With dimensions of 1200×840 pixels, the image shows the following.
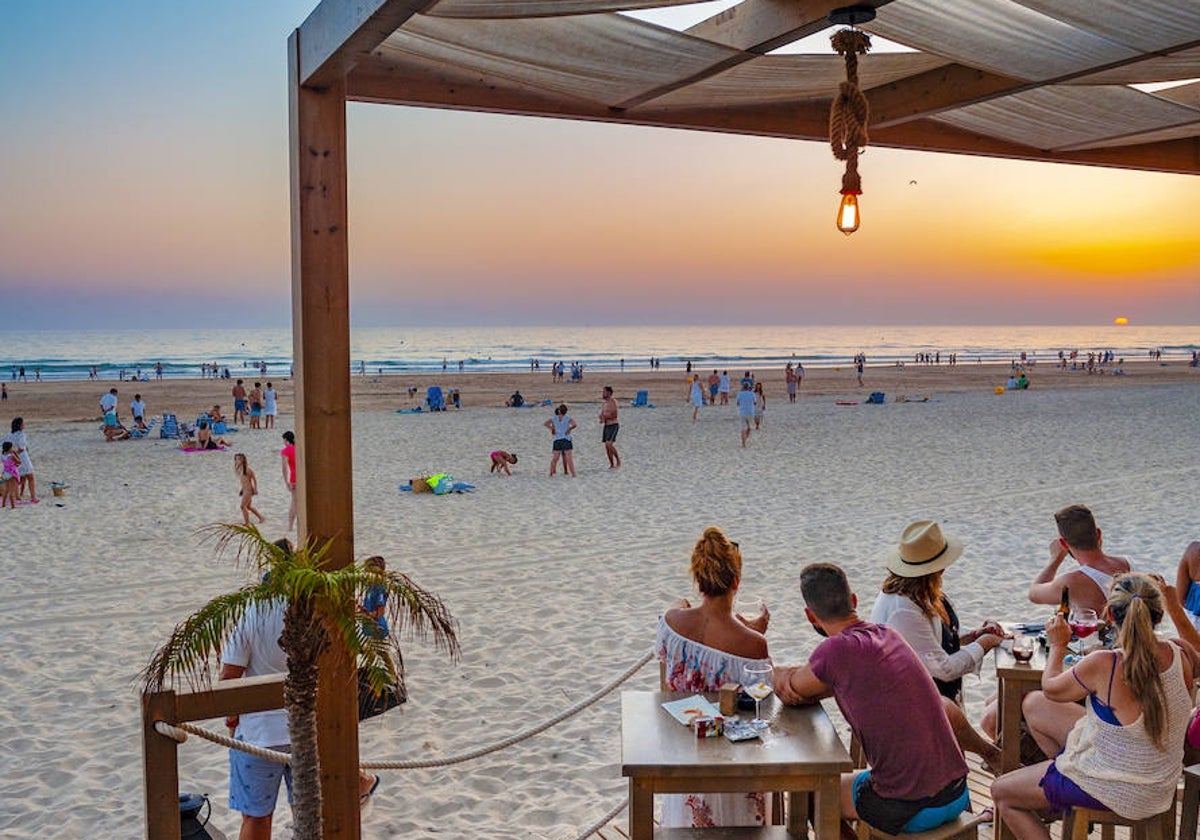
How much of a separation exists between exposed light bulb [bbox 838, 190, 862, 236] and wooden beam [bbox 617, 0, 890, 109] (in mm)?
693

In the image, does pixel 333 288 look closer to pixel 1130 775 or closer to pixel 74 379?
pixel 1130 775

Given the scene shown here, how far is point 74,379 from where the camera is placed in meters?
43.8

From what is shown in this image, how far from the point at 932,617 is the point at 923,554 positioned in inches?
10.5

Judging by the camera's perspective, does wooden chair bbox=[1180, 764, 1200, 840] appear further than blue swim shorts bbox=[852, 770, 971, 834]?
Yes

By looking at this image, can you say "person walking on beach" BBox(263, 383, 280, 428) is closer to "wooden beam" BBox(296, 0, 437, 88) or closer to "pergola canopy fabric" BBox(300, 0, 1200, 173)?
"pergola canopy fabric" BBox(300, 0, 1200, 173)

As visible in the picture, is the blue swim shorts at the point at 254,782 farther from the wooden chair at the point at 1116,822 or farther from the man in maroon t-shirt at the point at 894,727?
the wooden chair at the point at 1116,822

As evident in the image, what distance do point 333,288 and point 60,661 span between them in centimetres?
485

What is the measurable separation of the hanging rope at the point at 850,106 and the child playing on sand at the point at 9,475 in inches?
502

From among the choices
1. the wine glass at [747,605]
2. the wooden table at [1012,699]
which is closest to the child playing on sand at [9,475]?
the wine glass at [747,605]

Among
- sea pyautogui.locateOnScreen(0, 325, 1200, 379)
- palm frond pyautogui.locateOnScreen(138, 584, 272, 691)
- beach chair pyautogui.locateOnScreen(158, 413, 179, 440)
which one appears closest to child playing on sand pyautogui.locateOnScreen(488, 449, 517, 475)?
beach chair pyautogui.locateOnScreen(158, 413, 179, 440)

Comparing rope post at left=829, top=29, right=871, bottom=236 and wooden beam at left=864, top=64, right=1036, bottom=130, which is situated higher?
wooden beam at left=864, top=64, right=1036, bottom=130

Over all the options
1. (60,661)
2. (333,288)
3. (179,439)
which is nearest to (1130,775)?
(333,288)

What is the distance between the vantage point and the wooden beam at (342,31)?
7.98 feet

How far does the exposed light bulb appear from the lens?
389 centimetres
